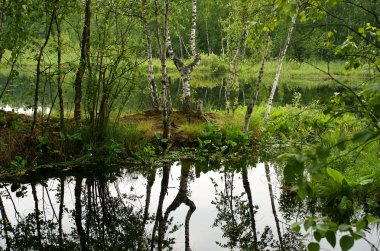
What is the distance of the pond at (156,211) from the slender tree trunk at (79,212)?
0.01m

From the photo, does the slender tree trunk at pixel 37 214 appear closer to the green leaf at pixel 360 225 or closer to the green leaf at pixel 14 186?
the green leaf at pixel 14 186

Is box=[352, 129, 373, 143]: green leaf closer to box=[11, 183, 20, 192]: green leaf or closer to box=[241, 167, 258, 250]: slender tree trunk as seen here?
box=[241, 167, 258, 250]: slender tree trunk

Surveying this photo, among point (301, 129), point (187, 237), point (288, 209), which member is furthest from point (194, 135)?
point (187, 237)

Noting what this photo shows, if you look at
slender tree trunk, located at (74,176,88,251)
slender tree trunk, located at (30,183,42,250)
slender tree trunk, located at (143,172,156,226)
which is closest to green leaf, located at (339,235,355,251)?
slender tree trunk, located at (74,176,88,251)

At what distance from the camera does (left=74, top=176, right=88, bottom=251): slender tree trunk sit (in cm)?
591

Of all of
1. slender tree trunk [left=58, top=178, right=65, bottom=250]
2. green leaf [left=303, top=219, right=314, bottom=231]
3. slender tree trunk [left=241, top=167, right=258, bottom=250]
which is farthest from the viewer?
slender tree trunk [left=241, top=167, right=258, bottom=250]

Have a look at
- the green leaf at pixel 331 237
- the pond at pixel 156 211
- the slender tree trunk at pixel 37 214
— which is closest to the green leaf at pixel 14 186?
the pond at pixel 156 211

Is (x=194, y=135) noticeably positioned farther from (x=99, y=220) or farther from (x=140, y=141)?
(x=99, y=220)

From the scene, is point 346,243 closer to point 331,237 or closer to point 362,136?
point 331,237

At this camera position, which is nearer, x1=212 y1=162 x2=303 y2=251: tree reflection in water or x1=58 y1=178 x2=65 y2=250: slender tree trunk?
x1=212 y1=162 x2=303 y2=251: tree reflection in water

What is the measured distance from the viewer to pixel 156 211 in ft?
23.5

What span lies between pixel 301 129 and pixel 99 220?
22.0 feet

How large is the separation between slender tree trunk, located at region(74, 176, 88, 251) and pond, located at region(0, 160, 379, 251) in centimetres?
1

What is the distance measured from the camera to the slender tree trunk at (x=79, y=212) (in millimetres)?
5914
